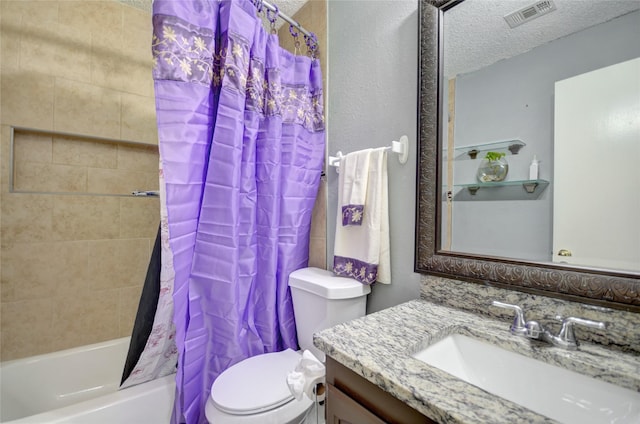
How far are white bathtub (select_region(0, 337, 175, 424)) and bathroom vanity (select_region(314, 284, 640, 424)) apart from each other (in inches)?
34.9

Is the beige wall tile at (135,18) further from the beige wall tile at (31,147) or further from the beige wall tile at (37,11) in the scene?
the beige wall tile at (31,147)

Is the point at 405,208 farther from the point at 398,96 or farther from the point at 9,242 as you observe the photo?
the point at 9,242

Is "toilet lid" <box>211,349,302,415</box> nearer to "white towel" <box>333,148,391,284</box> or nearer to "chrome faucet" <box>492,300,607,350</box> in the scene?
"white towel" <box>333,148,391,284</box>

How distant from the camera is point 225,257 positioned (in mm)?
1123

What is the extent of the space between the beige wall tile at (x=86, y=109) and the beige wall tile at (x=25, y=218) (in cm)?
42

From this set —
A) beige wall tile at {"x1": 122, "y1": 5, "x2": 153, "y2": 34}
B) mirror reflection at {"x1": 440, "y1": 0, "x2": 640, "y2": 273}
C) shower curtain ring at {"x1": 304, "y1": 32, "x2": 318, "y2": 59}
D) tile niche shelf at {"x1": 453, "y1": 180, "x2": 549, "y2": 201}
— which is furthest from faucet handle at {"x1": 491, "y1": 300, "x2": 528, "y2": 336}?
beige wall tile at {"x1": 122, "y1": 5, "x2": 153, "y2": 34}

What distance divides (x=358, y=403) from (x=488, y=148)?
865mm

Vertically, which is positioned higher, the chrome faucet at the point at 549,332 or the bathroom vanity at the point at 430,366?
the chrome faucet at the point at 549,332

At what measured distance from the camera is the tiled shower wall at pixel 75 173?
4.81ft

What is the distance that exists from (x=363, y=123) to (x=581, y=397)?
3.80ft

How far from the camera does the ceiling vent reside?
0.82 meters

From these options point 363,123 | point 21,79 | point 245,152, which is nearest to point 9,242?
point 21,79

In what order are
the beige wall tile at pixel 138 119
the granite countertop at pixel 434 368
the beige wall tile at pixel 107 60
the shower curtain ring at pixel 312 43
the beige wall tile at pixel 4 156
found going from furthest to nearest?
1. the beige wall tile at pixel 138 119
2. the beige wall tile at pixel 107 60
3. the shower curtain ring at pixel 312 43
4. the beige wall tile at pixel 4 156
5. the granite countertop at pixel 434 368

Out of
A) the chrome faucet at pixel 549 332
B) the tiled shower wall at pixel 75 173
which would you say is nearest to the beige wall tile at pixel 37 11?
the tiled shower wall at pixel 75 173
